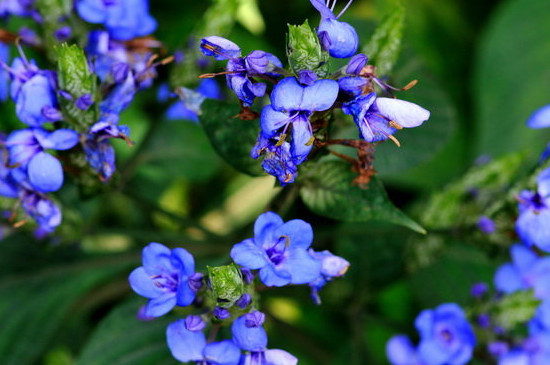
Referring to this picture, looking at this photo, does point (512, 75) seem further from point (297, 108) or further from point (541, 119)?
point (297, 108)

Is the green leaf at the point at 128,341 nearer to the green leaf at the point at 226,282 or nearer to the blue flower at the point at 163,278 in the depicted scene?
the blue flower at the point at 163,278

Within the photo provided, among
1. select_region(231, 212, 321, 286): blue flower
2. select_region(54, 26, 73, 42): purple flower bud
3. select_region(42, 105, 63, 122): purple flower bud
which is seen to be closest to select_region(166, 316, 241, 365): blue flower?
select_region(231, 212, 321, 286): blue flower

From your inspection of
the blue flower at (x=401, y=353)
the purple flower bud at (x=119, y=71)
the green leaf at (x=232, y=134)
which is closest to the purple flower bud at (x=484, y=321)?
the blue flower at (x=401, y=353)

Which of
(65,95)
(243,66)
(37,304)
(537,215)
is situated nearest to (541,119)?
(537,215)

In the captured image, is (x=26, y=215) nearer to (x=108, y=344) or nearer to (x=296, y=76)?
(x=108, y=344)

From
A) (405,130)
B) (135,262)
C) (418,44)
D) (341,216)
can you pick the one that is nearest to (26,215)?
(135,262)

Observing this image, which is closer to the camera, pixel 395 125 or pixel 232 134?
pixel 395 125

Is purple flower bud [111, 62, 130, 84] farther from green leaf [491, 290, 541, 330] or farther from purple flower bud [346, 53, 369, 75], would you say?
green leaf [491, 290, 541, 330]
